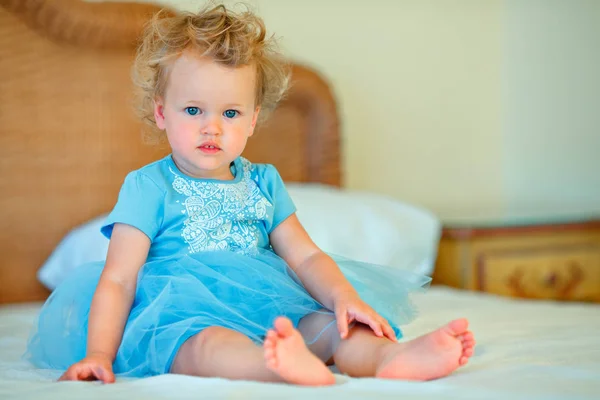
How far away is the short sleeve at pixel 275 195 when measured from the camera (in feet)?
3.90

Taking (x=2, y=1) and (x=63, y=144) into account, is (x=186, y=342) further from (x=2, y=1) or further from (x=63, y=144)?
(x=2, y=1)

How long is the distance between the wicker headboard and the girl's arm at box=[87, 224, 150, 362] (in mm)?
810

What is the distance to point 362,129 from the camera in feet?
7.92

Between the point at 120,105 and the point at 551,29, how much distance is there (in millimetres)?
1686

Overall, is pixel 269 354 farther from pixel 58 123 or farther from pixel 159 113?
pixel 58 123

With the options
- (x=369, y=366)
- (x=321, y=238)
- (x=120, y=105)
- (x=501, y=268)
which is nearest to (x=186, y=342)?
(x=369, y=366)

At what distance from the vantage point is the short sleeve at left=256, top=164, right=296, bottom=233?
119cm

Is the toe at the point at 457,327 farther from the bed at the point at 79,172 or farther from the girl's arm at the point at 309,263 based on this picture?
the bed at the point at 79,172

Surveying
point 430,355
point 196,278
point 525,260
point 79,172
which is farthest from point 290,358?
point 525,260

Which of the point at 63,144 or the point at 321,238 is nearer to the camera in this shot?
the point at 321,238

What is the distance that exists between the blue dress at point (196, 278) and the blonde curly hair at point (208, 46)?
0.14 m

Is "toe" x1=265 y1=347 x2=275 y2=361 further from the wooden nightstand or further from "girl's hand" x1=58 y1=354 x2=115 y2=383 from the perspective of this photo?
the wooden nightstand

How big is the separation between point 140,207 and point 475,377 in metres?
0.53

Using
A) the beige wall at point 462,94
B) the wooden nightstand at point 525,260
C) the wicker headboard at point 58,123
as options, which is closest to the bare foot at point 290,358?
the wicker headboard at point 58,123
